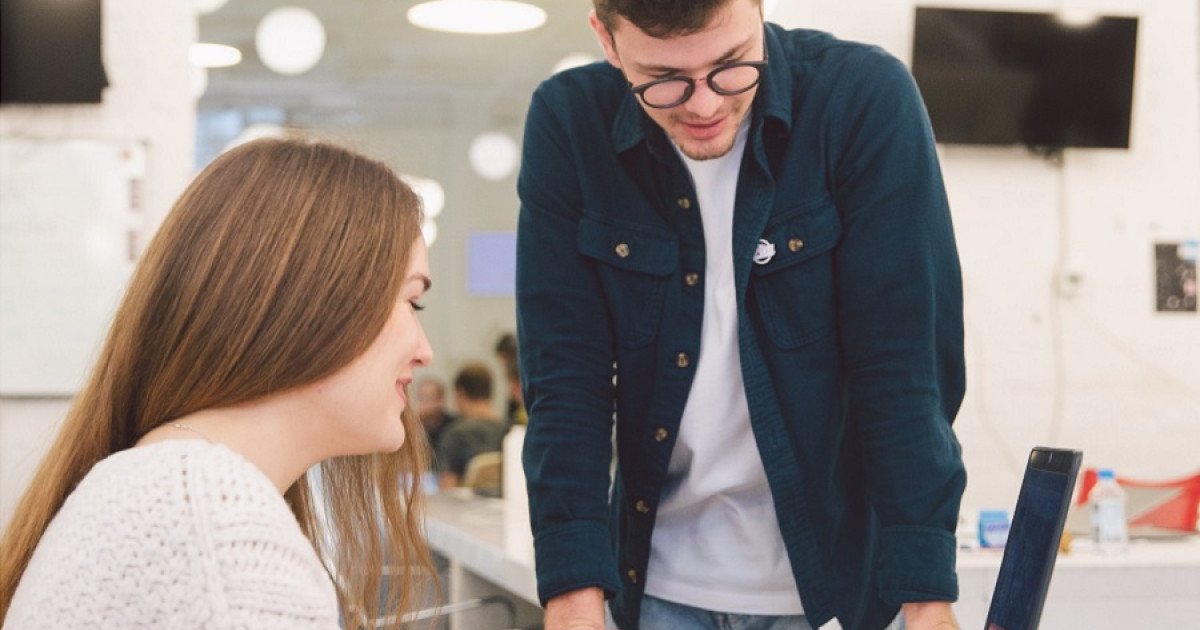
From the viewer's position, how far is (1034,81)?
4.38m

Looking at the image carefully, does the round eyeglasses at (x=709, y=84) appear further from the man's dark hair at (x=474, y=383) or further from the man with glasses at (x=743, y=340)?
the man's dark hair at (x=474, y=383)

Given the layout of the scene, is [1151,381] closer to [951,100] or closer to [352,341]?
[951,100]

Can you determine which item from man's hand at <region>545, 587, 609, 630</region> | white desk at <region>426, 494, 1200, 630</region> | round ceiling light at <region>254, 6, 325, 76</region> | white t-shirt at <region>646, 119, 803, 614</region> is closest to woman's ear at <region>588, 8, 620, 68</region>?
white t-shirt at <region>646, 119, 803, 614</region>

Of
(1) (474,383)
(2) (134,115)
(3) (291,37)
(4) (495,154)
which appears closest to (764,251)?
(2) (134,115)

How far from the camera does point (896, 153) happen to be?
1.43 m

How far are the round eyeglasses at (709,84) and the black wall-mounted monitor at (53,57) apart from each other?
2827 millimetres

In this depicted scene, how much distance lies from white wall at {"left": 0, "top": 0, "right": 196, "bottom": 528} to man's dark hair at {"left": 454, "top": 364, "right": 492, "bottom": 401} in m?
2.83

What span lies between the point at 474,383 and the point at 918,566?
5.34m

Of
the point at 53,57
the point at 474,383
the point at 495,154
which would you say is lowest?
the point at 474,383

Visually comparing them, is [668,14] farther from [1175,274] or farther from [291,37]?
[291,37]

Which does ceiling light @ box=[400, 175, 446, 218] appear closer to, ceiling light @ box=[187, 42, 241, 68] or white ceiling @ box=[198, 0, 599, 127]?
white ceiling @ box=[198, 0, 599, 127]

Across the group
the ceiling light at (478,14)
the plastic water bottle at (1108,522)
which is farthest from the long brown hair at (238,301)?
the ceiling light at (478,14)

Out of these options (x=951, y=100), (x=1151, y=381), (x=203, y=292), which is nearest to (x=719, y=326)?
(x=203, y=292)

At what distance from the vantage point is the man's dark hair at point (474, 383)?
660 centimetres
